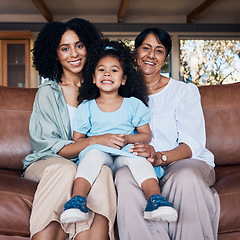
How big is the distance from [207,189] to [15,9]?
6.40 meters

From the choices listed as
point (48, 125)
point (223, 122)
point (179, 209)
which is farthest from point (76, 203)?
point (223, 122)

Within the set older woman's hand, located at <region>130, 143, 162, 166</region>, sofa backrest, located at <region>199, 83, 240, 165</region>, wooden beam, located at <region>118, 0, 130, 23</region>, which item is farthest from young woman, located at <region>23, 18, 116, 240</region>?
wooden beam, located at <region>118, 0, 130, 23</region>

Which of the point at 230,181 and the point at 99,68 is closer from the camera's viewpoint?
the point at 230,181

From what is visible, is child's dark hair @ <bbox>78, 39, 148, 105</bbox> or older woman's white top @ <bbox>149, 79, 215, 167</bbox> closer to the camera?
older woman's white top @ <bbox>149, 79, 215, 167</bbox>

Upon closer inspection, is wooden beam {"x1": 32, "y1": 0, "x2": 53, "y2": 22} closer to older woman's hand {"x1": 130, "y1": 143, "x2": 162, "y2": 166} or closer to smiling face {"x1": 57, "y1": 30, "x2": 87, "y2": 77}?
smiling face {"x1": 57, "y1": 30, "x2": 87, "y2": 77}

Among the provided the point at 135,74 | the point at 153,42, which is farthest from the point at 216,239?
the point at 153,42

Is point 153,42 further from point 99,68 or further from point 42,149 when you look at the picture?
point 42,149

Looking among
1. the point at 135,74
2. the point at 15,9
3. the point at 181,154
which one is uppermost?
the point at 15,9

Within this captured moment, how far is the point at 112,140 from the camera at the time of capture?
1734 millimetres

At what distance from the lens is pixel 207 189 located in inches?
59.3

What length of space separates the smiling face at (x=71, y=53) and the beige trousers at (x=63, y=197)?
0.77 m

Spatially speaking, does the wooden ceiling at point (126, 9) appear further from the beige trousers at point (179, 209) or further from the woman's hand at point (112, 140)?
the beige trousers at point (179, 209)

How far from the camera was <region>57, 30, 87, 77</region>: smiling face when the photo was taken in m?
2.13

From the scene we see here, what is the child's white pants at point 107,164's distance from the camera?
150 centimetres
